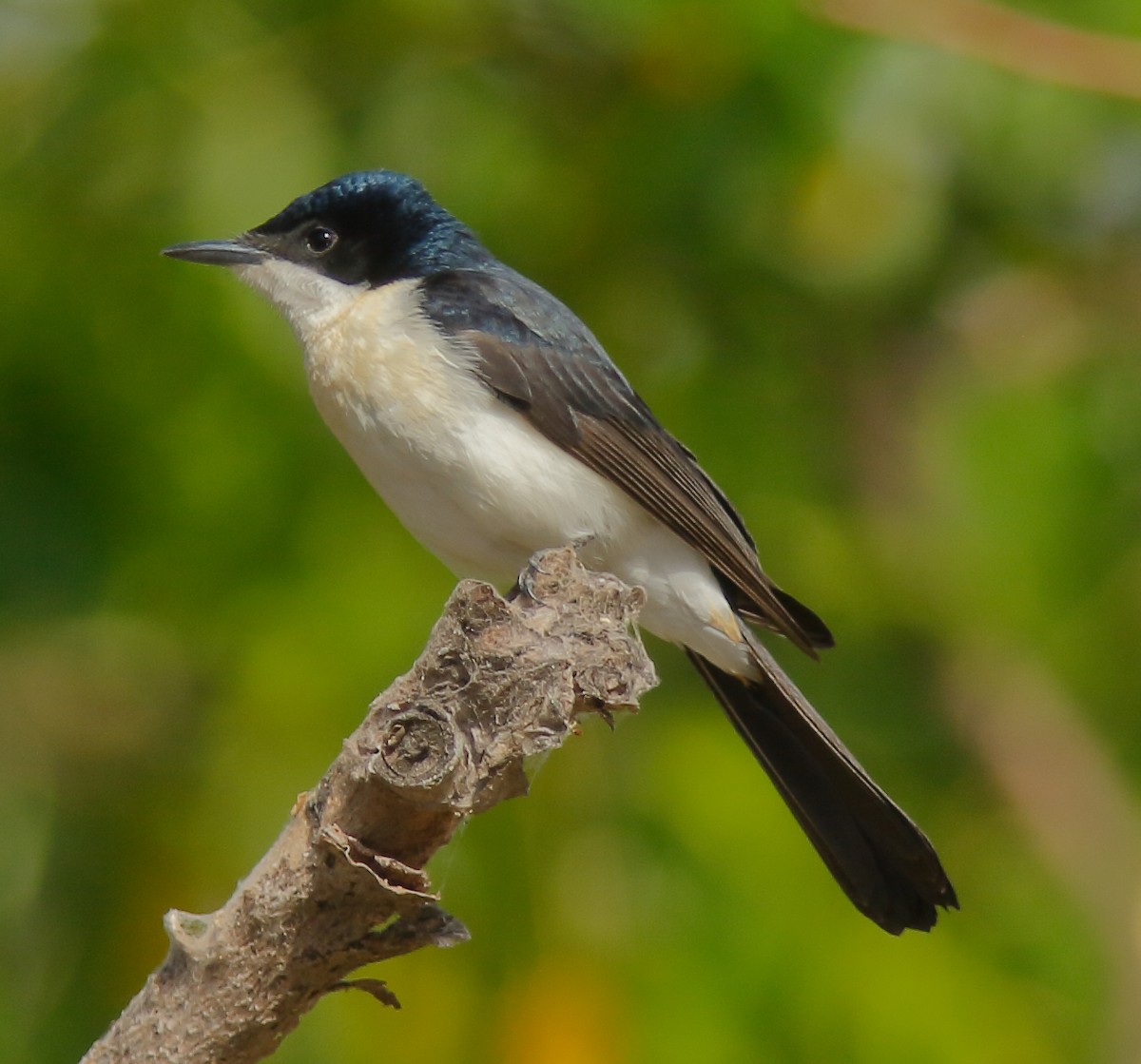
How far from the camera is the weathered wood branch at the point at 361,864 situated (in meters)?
2.91

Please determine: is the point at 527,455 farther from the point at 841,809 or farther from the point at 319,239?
the point at 841,809

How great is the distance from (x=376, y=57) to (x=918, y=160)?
5.61 ft

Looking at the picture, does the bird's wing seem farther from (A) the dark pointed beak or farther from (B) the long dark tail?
(A) the dark pointed beak

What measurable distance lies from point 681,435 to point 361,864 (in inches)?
108

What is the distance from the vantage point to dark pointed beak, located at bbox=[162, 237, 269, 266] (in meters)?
4.69

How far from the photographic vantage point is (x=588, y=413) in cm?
454

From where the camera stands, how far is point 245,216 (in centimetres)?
492

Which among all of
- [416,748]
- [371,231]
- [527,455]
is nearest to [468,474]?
[527,455]

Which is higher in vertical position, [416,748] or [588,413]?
[416,748]

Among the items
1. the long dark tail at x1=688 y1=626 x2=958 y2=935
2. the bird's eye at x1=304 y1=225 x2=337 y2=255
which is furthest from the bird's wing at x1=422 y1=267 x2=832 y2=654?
the bird's eye at x1=304 y1=225 x2=337 y2=255

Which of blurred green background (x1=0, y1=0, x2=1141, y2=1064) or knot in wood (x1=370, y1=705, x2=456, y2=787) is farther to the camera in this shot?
blurred green background (x1=0, y1=0, x2=1141, y2=1064)

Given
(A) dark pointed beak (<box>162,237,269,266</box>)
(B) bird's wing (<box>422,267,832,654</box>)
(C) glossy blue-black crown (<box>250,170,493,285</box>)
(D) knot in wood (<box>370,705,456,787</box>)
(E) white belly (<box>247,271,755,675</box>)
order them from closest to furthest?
(D) knot in wood (<box>370,705,456,787</box>) < (E) white belly (<box>247,271,755,675</box>) < (B) bird's wing (<box>422,267,832,654</box>) < (A) dark pointed beak (<box>162,237,269,266</box>) < (C) glossy blue-black crown (<box>250,170,493,285</box>)

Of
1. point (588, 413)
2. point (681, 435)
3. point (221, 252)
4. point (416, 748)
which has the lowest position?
point (681, 435)

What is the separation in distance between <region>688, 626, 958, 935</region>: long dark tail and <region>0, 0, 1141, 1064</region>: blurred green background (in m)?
0.22
